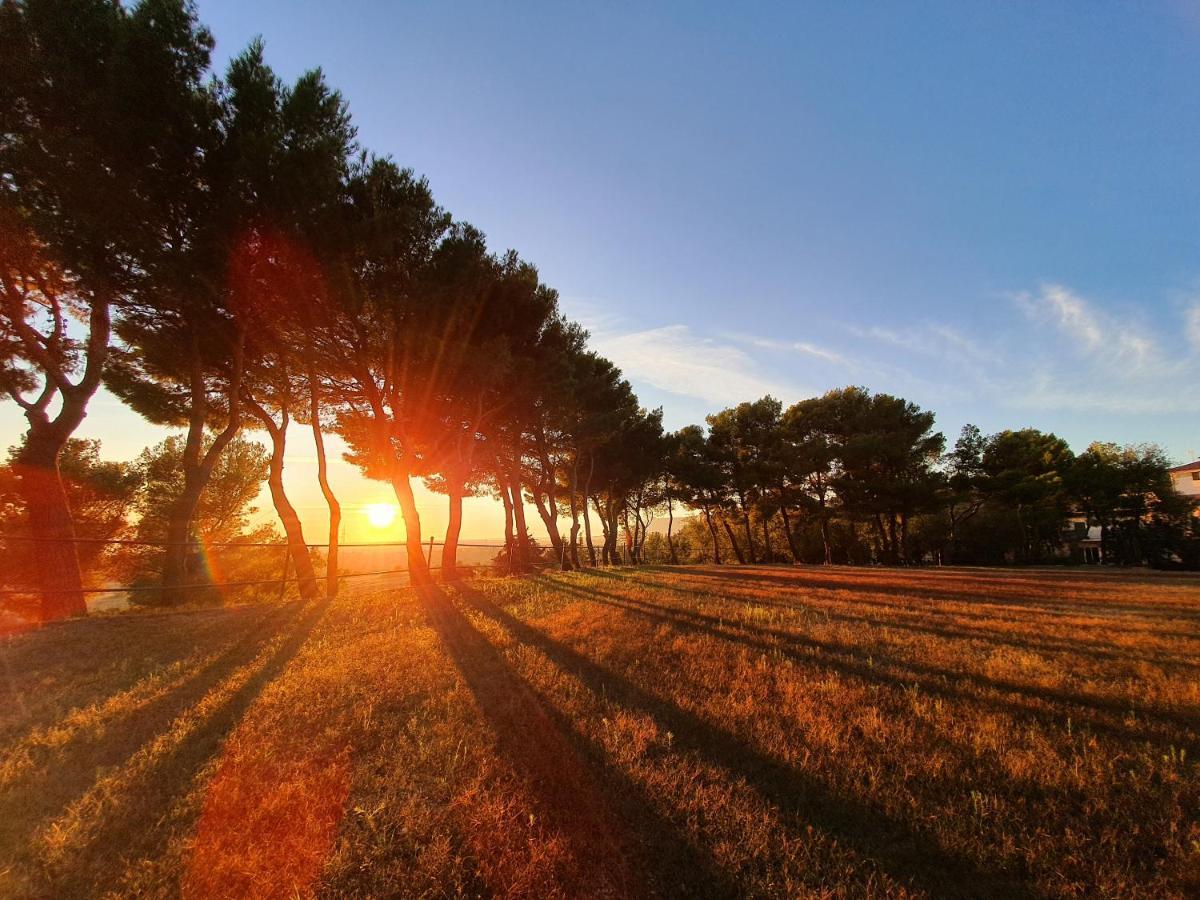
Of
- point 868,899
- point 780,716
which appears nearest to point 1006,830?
point 868,899

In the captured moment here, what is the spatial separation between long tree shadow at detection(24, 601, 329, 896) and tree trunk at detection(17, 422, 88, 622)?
22.2 feet

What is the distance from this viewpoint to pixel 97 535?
20.4 meters

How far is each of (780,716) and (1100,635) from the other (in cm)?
649

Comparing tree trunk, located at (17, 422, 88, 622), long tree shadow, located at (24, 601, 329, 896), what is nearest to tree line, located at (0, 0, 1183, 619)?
tree trunk, located at (17, 422, 88, 622)

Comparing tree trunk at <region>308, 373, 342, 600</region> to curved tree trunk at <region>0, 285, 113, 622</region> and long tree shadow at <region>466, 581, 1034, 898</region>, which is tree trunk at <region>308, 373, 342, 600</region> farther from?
long tree shadow at <region>466, 581, 1034, 898</region>

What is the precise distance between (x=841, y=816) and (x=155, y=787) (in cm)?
448

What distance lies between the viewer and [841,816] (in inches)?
110

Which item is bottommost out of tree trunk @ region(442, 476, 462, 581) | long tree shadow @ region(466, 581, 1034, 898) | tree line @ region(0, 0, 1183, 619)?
long tree shadow @ region(466, 581, 1034, 898)

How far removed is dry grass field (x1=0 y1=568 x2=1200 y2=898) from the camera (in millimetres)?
2377

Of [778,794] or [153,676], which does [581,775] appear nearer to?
[778,794]

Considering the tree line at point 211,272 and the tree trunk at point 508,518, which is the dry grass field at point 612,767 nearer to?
the tree line at point 211,272

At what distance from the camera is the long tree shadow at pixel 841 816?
2.27 m

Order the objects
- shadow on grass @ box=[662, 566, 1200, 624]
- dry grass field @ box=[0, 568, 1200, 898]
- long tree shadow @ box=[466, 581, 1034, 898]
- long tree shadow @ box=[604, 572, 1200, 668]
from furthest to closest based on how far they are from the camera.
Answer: shadow on grass @ box=[662, 566, 1200, 624] → long tree shadow @ box=[604, 572, 1200, 668] → dry grass field @ box=[0, 568, 1200, 898] → long tree shadow @ box=[466, 581, 1034, 898]

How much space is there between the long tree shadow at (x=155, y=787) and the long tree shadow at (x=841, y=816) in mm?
3325
